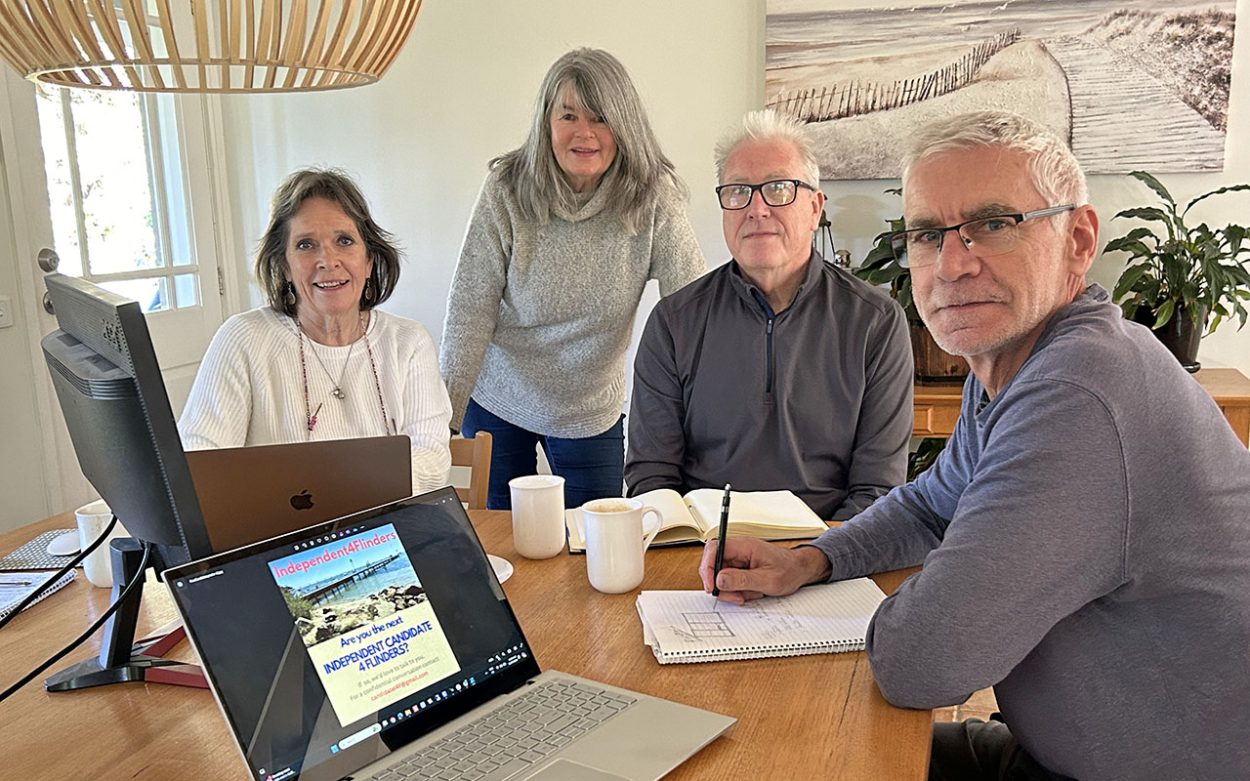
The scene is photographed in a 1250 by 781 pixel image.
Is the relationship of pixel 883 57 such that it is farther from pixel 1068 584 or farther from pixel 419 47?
pixel 1068 584

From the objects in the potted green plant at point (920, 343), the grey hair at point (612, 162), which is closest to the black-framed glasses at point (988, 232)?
the grey hair at point (612, 162)

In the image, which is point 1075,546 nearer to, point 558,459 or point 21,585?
point 21,585

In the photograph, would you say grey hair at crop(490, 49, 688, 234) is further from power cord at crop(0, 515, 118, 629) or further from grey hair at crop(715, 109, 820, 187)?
power cord at crop(0, 515, 118, 629)

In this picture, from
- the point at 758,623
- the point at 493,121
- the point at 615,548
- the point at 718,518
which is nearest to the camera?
the point at 758,623

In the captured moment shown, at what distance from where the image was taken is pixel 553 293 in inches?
97.6

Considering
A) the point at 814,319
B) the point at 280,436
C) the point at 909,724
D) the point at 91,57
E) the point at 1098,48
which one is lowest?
the point at 909,724

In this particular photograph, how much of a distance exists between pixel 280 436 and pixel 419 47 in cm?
199

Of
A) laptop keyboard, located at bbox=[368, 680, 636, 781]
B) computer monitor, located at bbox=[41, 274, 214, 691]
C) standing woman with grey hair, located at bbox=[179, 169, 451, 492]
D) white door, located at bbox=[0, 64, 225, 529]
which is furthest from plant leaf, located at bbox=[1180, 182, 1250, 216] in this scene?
white door, located at bbox=[0, 64, 225, 529]

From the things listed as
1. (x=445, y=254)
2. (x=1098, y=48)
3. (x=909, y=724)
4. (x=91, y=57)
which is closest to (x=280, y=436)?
(x=91, y=57)

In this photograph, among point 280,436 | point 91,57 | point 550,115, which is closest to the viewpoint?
point 91,57

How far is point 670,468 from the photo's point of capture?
197 centimetres

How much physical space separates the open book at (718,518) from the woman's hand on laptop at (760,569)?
10 cm

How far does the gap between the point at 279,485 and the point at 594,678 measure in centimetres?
48

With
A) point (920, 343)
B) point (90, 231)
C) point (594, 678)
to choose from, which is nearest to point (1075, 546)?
point (594, 678)
